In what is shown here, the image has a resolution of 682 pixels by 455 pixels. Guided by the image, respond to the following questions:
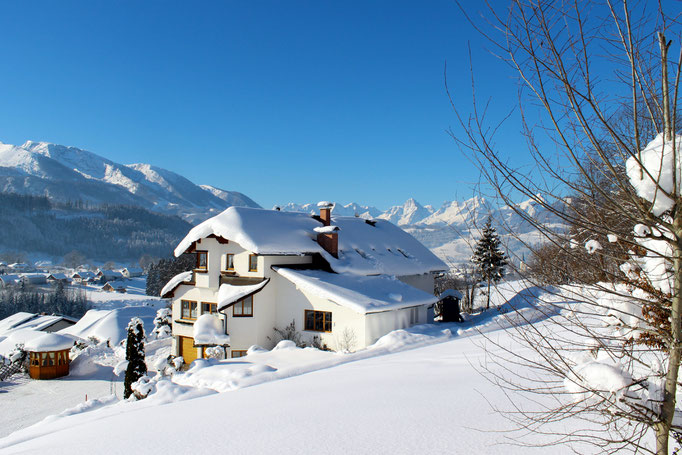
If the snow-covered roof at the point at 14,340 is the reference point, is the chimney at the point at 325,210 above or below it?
above

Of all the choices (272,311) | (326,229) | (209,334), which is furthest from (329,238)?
(209,334)

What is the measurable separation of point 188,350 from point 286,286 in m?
7.42

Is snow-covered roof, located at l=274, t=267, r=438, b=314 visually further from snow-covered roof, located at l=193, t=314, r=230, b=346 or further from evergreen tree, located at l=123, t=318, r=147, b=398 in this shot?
evergreen tree, located at l=123, t=318, r=147, b=398

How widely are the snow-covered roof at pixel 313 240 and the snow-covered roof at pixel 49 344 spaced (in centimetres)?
1054

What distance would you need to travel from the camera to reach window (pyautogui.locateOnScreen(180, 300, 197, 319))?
25766mm

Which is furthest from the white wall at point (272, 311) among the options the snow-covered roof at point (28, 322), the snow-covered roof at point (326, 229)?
the snow-covered roof at point (28, 322)

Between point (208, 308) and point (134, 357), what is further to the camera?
point (208, 308)

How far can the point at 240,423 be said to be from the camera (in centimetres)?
711

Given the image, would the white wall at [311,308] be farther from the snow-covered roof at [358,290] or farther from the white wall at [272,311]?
the snow-covered roof at [358,290]

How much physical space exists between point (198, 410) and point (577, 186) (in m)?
8.02

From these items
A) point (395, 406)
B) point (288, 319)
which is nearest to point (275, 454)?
point (395, 406)

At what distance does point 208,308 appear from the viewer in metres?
25.3

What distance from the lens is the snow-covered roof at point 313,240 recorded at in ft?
80.8

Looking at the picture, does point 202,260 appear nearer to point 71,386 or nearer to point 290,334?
point 290,334
